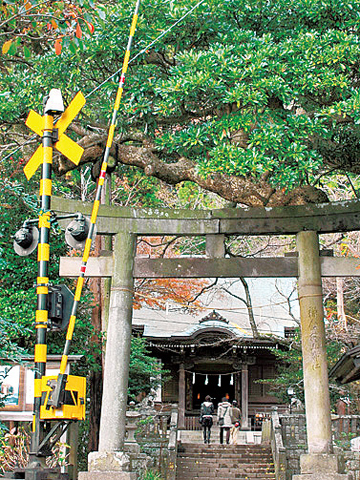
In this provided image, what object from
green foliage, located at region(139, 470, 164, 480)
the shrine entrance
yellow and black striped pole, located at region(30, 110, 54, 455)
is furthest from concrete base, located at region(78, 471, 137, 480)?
the shrine entrance

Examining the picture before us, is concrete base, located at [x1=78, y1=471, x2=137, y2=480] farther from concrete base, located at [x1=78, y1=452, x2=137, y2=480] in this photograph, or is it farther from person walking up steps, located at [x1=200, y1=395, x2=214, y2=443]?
person walking up steps, located at [x1=200, y1=395, x2=214, y2=443]

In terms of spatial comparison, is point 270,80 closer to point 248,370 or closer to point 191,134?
point 191,134

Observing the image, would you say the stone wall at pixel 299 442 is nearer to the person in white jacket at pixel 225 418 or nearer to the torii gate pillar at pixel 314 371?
the person in white jacket at pixel 225 418

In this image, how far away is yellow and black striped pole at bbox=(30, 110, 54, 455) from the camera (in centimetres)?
515

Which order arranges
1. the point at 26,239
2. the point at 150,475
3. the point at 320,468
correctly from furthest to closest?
the point at 150,475
the point at 320,468
the point at 26,239

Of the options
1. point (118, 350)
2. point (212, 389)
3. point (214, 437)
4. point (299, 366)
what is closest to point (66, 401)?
point (118, 350)

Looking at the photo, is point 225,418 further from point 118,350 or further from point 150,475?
point 118,350

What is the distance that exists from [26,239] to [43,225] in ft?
1.36

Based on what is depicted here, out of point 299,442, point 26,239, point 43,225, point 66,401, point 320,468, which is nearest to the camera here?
point 66,401

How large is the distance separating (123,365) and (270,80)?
16.5ft

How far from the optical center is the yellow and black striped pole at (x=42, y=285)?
5.15 metres

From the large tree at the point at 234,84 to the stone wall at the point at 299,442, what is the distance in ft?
21.2

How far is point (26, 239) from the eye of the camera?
5.81 meters

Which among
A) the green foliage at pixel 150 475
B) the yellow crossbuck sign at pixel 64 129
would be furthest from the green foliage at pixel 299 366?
the yellow crossbuck sign at pixel 64 129
